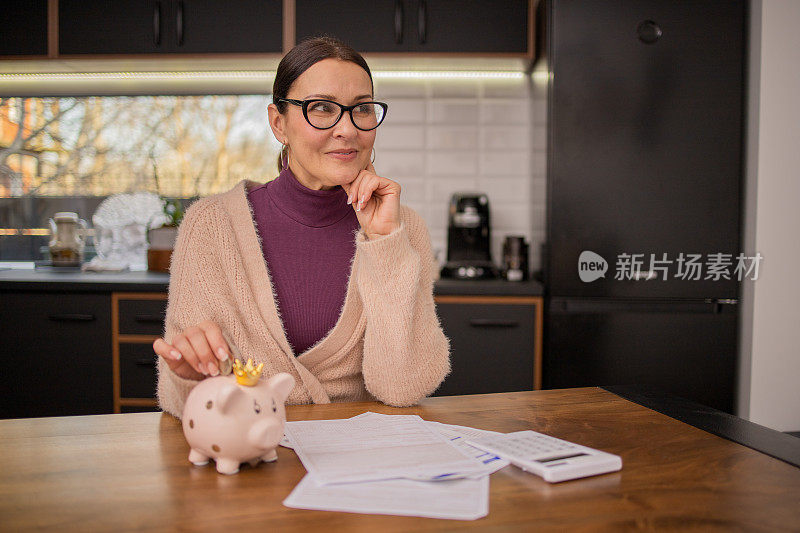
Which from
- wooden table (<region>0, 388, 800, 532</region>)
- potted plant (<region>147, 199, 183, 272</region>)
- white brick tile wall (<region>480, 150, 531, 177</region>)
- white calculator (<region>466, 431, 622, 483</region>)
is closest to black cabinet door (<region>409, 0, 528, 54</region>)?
white brick tile wall (<region>480, 150, 531, 177</region>)

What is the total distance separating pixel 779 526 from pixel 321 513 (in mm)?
464

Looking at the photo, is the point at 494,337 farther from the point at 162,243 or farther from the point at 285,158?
the point at 162,243

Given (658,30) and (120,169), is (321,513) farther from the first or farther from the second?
(120,169)

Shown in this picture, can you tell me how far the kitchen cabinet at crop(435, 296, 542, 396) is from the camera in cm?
254

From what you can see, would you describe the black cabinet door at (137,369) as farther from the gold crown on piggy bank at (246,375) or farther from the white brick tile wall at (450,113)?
the gold crown on piggy bank at (246,375)

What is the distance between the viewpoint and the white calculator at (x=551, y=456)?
0.77 metres

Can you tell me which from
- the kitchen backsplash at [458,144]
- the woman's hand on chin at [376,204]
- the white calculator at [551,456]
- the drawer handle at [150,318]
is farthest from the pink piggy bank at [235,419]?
the kitchen backsplash at [458,144]

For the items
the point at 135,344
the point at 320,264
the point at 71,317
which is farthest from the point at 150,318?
the point at 320,264

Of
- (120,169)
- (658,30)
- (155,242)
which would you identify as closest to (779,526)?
(658,30)

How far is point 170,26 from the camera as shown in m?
2.83

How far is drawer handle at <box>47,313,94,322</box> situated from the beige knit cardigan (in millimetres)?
1478

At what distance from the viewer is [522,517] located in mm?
667

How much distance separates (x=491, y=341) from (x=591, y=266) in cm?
48

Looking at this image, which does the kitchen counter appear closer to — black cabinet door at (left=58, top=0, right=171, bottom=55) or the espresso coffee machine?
the espresso coffee machine
